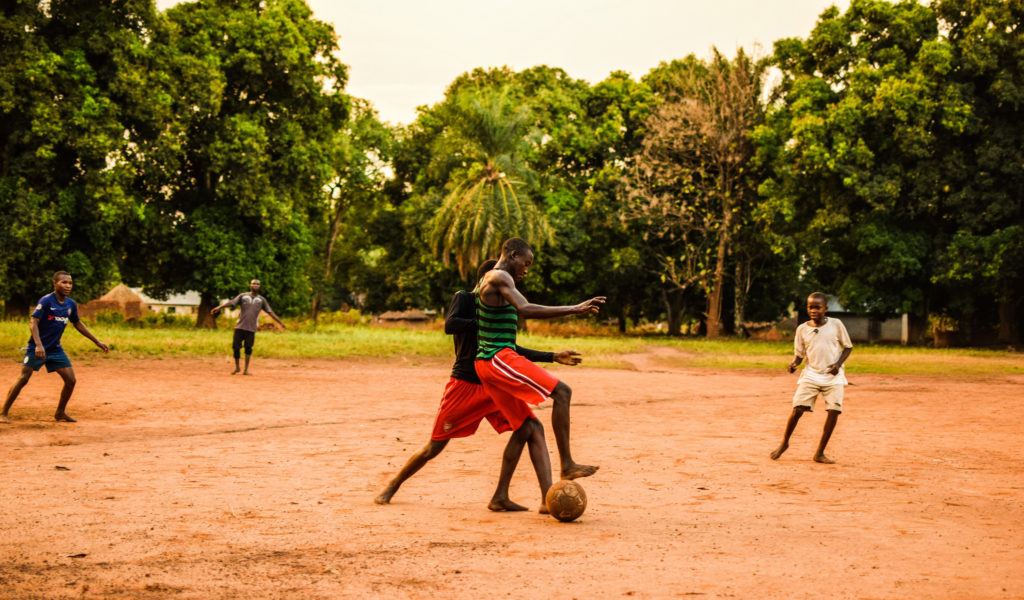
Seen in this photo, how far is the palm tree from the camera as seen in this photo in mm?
41438

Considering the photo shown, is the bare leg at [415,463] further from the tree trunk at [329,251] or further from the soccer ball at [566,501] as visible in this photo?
the tree trunk at [329,251]

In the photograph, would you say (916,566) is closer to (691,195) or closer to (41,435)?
(41,435)

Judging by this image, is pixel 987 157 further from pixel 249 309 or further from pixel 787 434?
pixel 787 434

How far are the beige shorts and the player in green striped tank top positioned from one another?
433 centimetres

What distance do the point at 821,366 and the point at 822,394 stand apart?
314mm

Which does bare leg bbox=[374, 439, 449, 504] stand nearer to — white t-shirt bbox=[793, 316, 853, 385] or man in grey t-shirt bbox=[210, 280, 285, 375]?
white t-shirt bbox=[793, 316, 853, 385]

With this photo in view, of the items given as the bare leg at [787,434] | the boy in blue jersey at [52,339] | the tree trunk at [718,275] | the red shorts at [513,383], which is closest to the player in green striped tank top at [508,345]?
the red shorts at [513,383]

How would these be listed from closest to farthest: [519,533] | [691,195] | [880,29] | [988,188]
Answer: [519,533]
[988,188]
[880,29]
[691,195]

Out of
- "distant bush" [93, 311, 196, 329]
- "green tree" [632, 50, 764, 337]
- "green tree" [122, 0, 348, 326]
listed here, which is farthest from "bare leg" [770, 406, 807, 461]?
"distant bush" [93, 311, 196, 329]

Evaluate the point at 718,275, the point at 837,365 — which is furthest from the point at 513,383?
the point at 718,275

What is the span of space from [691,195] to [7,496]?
142 feet

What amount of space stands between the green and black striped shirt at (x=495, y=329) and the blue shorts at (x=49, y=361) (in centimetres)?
762

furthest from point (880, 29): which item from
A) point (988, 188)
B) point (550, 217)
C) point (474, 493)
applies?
point (474, 493)

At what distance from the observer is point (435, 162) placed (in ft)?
159
